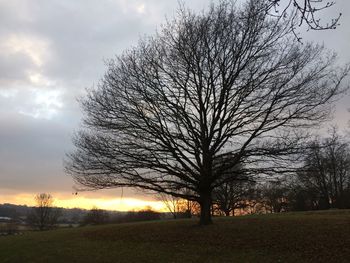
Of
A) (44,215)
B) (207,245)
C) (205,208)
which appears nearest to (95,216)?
(44,215)

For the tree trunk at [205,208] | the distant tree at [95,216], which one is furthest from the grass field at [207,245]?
the distant tree at [95,216]

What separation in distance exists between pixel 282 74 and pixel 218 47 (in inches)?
133

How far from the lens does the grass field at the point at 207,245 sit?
15406 millimetres

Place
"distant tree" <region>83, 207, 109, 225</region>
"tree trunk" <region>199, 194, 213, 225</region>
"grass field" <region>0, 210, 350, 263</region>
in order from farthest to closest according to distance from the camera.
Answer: "distant tree" <region>83, 207, 109, 225</region> → "tree trunk" <region>199, 194, 213, 225</region> → "grass field" <region>0, 210, 350, 263</region>

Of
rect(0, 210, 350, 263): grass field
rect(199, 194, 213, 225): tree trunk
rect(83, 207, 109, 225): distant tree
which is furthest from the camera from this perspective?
rect(83, 207, 109, 225): distant tree

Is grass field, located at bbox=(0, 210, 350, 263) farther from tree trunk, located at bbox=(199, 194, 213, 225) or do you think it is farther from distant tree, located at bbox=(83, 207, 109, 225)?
distant tree, located at bbox=(83, 207, 109, 225)

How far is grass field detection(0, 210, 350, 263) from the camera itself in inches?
607

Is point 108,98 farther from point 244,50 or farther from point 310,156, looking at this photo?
point 310,156

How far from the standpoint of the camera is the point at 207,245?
58.8 feet

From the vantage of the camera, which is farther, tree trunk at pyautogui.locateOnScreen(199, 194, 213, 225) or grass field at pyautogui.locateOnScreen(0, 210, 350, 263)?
tree trunk at pyautogui.locateOnScreen(199, 194, 213, 225)

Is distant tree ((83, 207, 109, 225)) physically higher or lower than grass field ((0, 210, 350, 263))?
higher

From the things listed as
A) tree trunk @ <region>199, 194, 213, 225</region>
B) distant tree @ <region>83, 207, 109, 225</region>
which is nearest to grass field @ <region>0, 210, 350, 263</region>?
tree trunk @ <region>199, 194, 213, 225</region>

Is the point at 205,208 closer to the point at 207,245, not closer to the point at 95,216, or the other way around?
the point at 207,245

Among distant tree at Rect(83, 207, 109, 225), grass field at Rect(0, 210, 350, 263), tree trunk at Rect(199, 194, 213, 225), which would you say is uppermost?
distant tree at Rect(83, 207, 109, 225)
